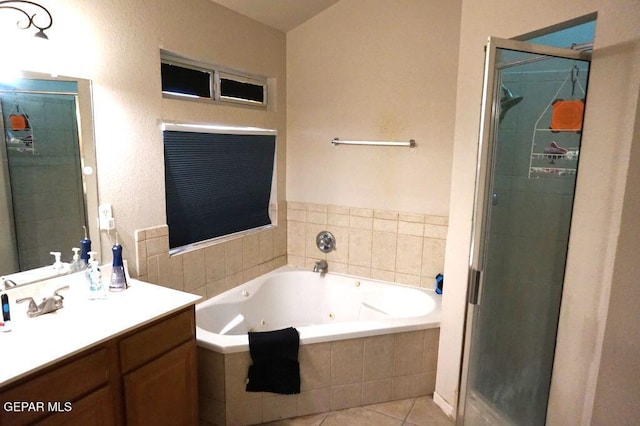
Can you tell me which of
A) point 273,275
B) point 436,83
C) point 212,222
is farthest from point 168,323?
point 436,83

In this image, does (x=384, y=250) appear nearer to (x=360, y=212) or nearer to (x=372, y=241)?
(x=372, y=241)

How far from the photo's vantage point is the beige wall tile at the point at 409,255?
3.08 metres

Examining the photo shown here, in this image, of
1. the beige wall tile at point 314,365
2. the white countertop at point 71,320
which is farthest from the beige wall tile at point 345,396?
the white countertop at point 71,320

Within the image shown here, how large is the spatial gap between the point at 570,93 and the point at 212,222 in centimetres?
230

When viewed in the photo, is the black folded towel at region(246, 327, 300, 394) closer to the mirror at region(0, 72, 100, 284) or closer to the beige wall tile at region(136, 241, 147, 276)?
the beige wall tile at region(136, 241, 147, 276)

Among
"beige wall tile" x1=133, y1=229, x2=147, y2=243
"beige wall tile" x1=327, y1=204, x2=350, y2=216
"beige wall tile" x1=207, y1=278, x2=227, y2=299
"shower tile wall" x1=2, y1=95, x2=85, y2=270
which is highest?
"shower tile wall" x1=2, y1=95, x2=85, y2=270

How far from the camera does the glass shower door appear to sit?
162 cm

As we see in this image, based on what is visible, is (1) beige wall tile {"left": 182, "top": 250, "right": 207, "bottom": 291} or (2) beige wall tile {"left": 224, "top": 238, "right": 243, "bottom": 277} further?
(2) beige wall tile {"left": 224, "top": 238, "right": 243, "bottom": 277}

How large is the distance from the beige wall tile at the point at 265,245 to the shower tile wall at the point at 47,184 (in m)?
1.50

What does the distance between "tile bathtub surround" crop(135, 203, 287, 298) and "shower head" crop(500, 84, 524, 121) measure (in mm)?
1968

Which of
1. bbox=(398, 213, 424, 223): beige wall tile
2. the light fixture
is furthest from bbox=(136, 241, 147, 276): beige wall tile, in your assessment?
bbox=(398, 213, 424, 223): beige wall tile

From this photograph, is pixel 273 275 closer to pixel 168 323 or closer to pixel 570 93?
pixel 168 323
